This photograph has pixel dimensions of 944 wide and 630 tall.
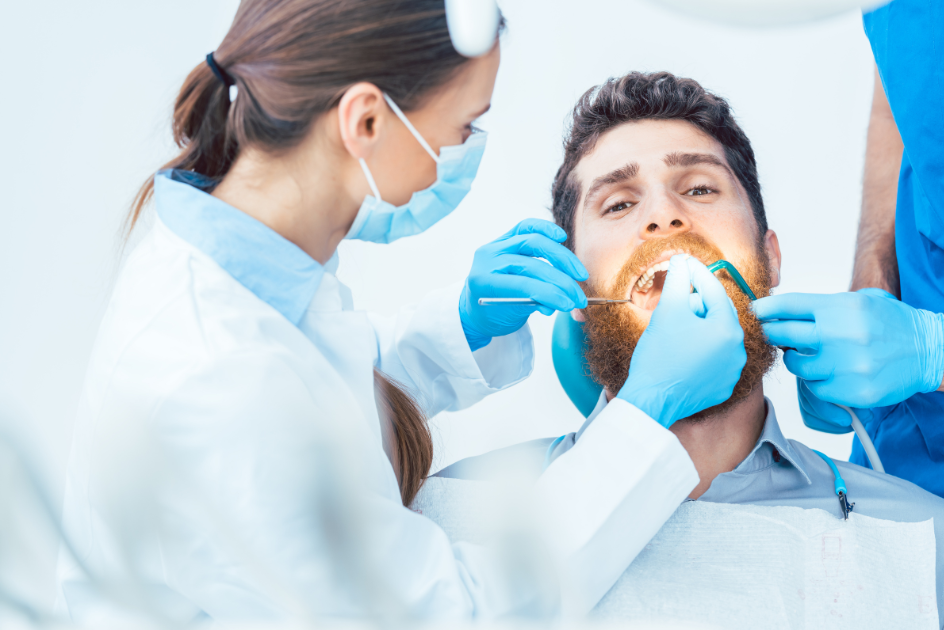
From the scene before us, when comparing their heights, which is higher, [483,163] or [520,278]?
[483,163]

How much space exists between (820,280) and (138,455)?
5.30 feet

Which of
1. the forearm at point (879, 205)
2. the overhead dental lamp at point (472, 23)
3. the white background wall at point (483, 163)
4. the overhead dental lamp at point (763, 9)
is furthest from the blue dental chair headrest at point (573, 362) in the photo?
the overhead dental lamp at point (763, 9)

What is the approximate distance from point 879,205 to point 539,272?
2.89 feet

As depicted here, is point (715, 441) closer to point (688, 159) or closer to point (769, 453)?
point (769, 453)

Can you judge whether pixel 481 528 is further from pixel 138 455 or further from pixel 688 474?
pixel 138 455

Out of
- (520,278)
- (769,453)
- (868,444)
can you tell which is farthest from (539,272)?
(868,444)

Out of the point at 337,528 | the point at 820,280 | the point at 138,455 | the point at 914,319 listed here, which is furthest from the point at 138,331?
the point at 820,280

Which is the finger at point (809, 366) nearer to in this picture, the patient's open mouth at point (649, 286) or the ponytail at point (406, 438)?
the patient's open mouth at point (649, 286)

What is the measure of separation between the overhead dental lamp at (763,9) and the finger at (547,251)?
683 mm

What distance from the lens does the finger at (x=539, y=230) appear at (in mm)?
1420

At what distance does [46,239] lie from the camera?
3.76 ft

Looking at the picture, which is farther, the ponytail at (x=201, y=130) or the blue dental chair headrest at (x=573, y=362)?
the blue dental chair headrest at (x=573, y=362)

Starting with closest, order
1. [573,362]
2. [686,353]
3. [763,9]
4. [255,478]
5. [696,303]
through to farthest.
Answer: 1. [763,9]
2. [255,478]
3. [686,353]
4. [696,303]
5. [573,362]

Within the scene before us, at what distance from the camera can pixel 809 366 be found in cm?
134
